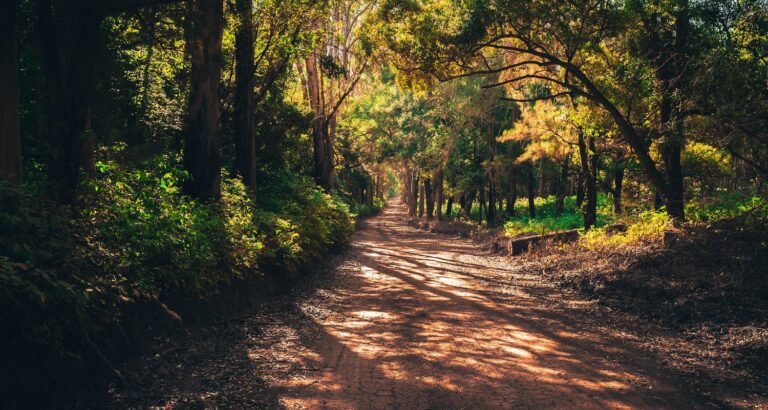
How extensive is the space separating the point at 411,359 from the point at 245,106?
11154 millimetres

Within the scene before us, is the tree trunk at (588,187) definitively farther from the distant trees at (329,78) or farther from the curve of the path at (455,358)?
the curve of the path at (455,358)

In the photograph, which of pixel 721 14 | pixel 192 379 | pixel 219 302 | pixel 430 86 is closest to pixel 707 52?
pixel 721 14

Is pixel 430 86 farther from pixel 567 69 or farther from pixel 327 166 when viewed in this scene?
pixel 327 166

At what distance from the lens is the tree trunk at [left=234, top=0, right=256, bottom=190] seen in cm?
1572

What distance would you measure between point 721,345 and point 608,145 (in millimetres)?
13802

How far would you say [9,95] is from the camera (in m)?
6.49

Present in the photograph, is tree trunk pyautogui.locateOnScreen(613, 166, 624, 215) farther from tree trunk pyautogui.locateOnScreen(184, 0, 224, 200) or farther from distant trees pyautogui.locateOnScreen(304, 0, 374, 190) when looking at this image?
tree trunk pyautogui.locateOnScreen(184, 0, 224, 200)

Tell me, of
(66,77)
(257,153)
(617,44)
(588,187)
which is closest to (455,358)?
(66,77)

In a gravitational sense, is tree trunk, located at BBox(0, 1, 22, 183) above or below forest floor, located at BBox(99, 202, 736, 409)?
above

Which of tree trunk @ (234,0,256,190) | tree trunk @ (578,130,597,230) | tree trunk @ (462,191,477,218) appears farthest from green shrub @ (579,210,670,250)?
tree trunk @ (462,191,477,218)

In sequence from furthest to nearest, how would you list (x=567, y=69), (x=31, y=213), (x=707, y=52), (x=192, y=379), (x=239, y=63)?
(x=239, y=63) < (x=567, y=69) < (x=707, y=52) < (x=192, y=379) < (x=31, y=213)

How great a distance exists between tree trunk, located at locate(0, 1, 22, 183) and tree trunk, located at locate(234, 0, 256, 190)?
363 inches

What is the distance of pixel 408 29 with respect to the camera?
16422 millimetres

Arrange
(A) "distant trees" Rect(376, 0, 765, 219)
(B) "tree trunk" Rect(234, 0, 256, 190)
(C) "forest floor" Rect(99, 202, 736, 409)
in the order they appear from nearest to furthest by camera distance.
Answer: (C) "forest floor" Rect(99, 202, 736, 409) < (A) "distant trees" Rect(376, 0, 765, 219) < (B) "tree trunk" Rect(234, 0, 256, 190)
